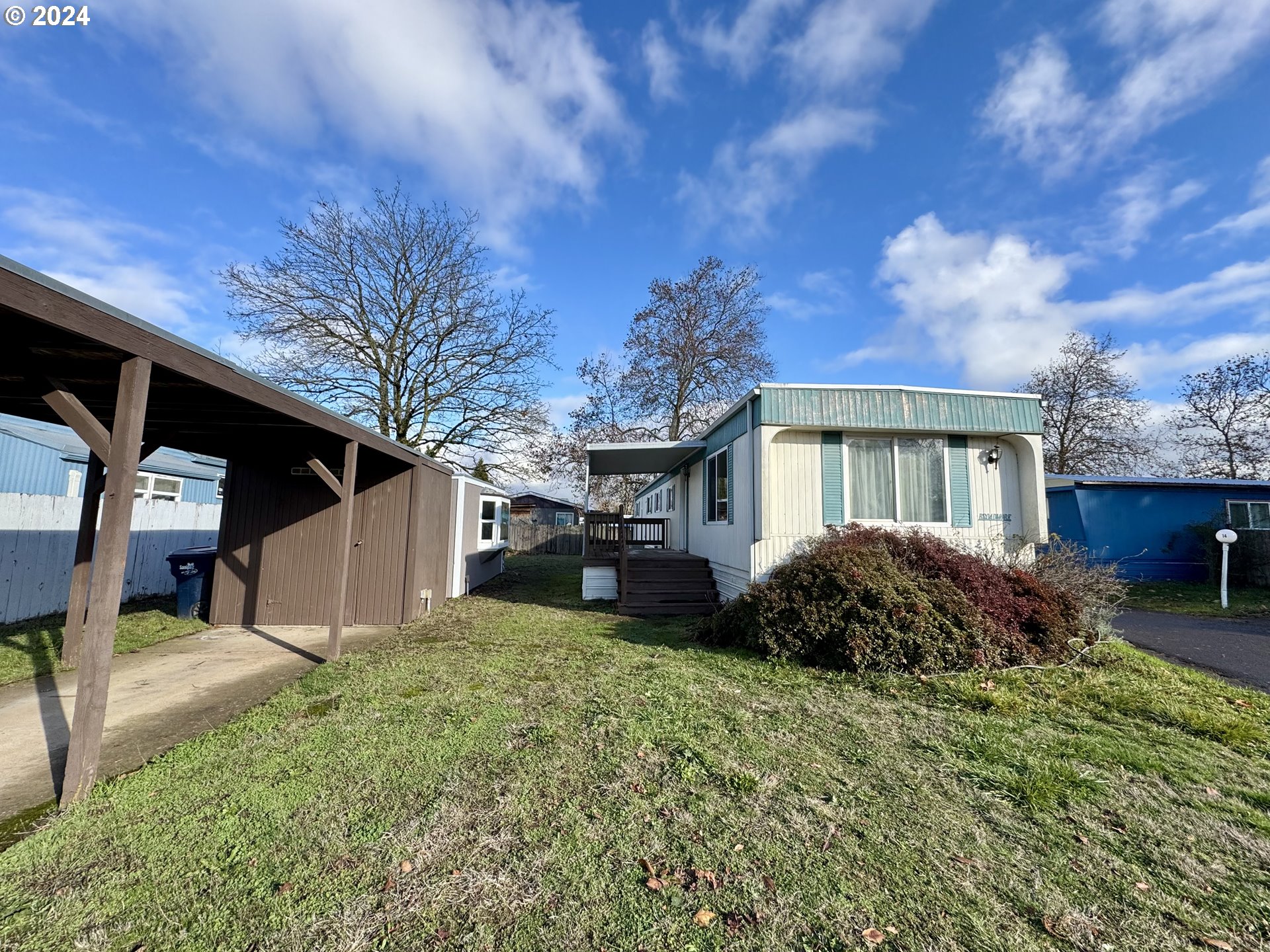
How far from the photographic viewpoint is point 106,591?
288cm

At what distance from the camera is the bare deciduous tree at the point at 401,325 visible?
15.2m

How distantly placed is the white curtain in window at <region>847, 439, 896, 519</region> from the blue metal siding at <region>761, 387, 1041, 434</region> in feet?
1.28

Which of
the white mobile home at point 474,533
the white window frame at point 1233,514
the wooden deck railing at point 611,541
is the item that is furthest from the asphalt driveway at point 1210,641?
the white mobile home at point 474,533

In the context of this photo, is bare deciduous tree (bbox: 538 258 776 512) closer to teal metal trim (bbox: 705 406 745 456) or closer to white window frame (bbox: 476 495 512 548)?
white window frame (bbox: 476 495 512 548)

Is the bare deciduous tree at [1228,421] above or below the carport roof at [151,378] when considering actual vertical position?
above

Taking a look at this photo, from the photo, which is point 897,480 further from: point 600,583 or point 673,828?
point 673,828

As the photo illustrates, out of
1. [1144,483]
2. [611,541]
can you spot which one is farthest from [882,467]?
[1144,483]

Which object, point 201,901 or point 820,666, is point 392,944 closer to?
point 201,901

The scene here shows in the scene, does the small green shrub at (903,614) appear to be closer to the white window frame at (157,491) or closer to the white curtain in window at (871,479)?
the white curtain in window at (871,479)

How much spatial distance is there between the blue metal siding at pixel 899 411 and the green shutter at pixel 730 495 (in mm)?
1441

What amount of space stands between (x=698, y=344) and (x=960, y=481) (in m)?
13.7

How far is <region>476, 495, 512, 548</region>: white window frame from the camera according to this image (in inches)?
495

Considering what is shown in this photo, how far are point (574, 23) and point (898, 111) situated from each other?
229 inches

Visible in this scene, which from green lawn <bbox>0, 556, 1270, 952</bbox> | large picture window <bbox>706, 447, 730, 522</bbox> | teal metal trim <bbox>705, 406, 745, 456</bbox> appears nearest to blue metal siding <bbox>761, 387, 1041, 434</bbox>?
teal metal trim <bbox>705, 406, 745, 456</bbox>
